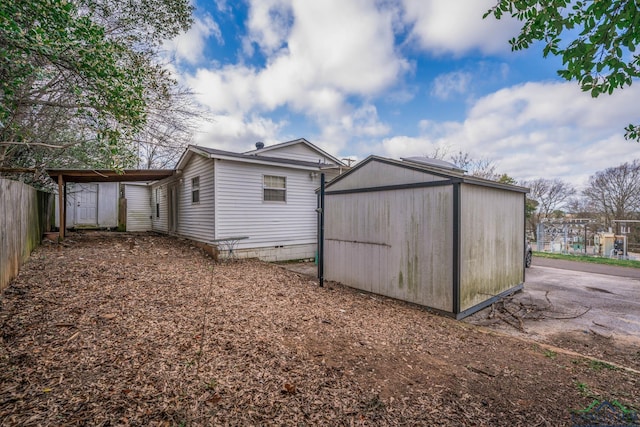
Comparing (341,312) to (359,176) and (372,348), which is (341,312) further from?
(359,176)

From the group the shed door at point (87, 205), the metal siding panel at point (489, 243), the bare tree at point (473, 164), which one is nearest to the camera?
the metal siding panel at point (489, 243)

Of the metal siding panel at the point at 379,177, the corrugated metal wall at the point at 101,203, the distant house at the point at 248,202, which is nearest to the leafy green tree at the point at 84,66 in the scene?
the distant house at the point at 248,202

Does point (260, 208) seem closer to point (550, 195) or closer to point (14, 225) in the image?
point (14, 225)

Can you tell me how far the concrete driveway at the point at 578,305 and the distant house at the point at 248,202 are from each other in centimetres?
653

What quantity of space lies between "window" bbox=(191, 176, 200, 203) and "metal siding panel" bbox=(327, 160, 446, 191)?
17.8 ft

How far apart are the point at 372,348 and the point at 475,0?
620 cm

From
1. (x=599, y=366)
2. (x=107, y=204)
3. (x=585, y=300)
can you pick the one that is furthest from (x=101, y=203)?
(x=585, y=300)

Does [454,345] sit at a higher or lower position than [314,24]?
lower

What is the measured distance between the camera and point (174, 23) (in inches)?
285

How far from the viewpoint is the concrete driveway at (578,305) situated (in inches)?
180

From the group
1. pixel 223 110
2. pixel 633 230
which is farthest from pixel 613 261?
pixel 223 110

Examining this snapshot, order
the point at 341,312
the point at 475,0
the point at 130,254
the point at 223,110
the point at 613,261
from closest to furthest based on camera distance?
the point at 341,312
the point at 475,0
the point at 130,254
the point at 223,110
the point at 613,261

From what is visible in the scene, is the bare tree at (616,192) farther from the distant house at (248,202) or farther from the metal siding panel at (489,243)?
the distant house at (248,202)

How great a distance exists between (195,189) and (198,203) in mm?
582
